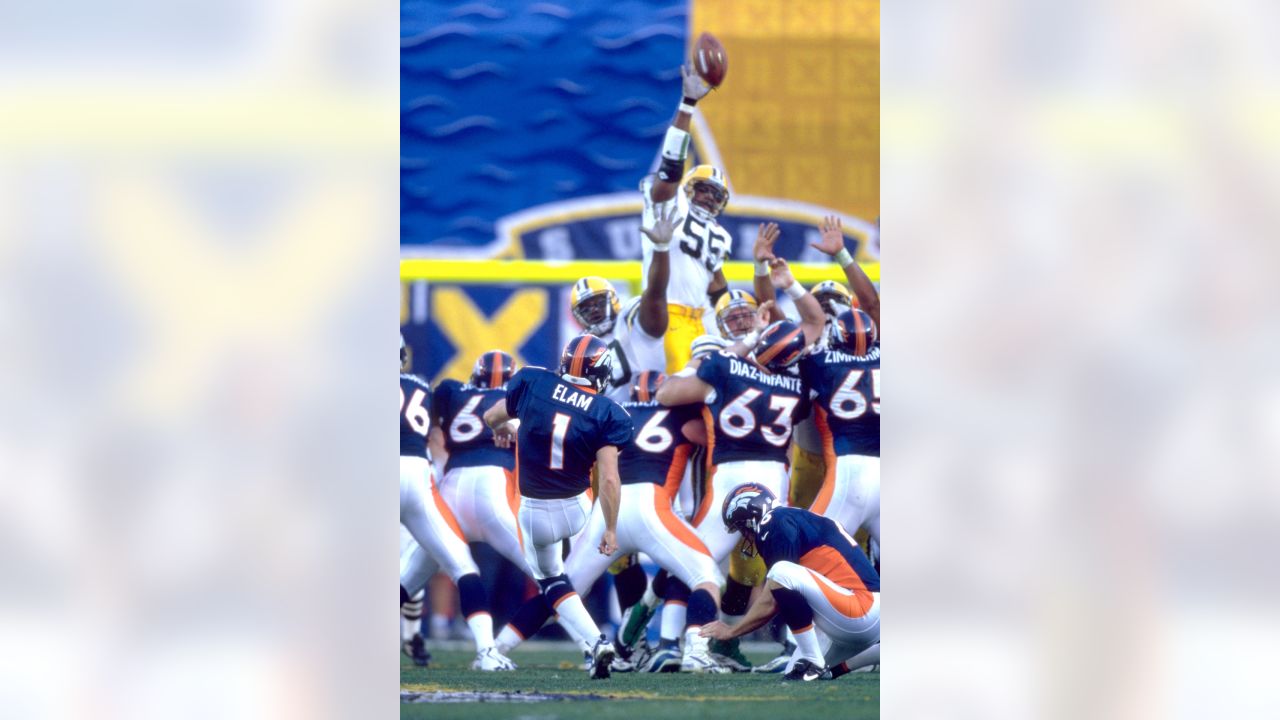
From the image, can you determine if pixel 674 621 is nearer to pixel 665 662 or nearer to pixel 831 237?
pixel 665 662

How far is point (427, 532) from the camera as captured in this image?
5.55m

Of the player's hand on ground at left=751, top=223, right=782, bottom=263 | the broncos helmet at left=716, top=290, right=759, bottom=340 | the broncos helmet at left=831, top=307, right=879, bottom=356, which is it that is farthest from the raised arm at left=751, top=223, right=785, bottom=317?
the broncos helmet at left=831, top=307, right=879, bottom=356

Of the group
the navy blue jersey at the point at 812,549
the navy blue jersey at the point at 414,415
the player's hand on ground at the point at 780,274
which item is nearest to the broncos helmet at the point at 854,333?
the player's hand on ground at the point at 780,274

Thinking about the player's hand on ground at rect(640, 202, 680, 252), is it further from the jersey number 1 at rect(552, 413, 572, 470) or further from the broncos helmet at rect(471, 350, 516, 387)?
the jersey number 1 at rect(552, 413, 572, 470)

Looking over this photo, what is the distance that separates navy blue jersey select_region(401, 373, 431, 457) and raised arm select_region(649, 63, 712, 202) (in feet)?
3.52

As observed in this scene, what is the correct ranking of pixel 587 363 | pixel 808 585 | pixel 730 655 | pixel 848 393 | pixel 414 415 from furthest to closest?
pixel 414 415, pixel 848 393, pixel 730 655, pixel 587 363, pixel 808 585

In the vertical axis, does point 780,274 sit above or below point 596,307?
above

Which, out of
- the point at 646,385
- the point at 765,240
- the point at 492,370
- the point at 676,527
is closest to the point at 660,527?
the point at 676,527

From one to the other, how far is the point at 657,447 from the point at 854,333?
782mm

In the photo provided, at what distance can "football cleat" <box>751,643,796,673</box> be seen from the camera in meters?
5.37

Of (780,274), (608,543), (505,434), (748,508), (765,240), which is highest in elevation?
Answer: (765,240)

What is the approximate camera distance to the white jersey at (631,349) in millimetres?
5676

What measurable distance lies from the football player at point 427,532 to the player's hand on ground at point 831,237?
4.87 feet

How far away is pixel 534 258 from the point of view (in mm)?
5883
